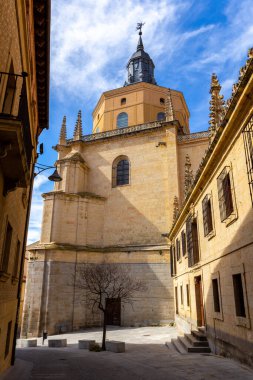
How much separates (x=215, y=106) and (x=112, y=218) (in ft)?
55.4

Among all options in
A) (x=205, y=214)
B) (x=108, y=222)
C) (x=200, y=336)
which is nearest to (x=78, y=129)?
(x=108, y=222)

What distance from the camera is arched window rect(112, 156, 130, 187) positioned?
27719 millimetres

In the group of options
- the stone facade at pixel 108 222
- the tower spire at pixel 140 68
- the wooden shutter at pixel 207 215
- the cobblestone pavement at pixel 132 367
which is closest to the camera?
the cobblestone pavement at pixel 132 367

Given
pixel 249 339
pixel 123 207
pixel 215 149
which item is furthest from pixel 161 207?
pixel 249 339

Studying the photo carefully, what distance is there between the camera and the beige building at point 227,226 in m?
7.37

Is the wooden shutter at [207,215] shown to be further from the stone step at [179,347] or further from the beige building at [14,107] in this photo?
the beige building at [14,107]

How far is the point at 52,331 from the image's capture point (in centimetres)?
2184

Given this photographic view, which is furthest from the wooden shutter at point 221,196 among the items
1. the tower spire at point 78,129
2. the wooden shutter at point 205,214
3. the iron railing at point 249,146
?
the tower spire at point 78,129

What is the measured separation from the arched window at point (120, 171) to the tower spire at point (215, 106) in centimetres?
1644

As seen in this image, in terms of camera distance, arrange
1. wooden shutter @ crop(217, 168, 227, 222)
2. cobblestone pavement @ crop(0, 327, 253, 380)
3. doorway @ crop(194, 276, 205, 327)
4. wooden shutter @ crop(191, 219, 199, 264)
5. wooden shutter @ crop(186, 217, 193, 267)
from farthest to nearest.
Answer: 1. wooden shutter @ crop(186, 217, 193, 267)
2. wooden shutter @ crop(191, 219, 199, 264)
3. doorway @ crop(194, 276, 205, 327)
4. wooden shutter @ crop(217, 168, 227, 222)
5. cobblestone pavement @ crop(0, 327, 253, 380)

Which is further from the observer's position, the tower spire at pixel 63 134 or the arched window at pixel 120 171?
the tower spire at pixel 63 134

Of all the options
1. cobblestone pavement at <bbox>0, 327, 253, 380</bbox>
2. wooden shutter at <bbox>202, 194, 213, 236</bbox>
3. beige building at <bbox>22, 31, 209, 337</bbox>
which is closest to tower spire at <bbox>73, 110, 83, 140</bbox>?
beige building at <bbox>22, 31, 209, 337</bbox>

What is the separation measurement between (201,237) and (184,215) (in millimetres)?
3561

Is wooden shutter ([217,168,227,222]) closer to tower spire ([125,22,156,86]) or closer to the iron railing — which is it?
the iron railing
